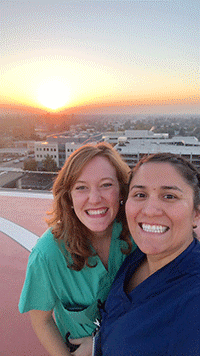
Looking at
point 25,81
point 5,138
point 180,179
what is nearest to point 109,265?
point 180,179

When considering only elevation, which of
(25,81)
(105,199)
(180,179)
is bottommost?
(105,199)

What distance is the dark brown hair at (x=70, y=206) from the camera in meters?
0.92

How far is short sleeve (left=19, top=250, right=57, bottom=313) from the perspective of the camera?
842mm

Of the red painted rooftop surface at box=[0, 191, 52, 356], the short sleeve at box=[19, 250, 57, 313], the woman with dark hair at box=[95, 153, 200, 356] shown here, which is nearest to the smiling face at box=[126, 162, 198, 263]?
the woman with dark hair at box=[95, 153, 200, 356]

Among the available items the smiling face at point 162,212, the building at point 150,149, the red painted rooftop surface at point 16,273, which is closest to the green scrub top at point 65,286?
the smiling face at point 162,212

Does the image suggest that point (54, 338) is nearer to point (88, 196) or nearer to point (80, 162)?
point (88, 196)

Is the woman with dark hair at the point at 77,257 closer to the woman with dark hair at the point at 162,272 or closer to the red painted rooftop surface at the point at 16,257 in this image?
the woman with dark hair at the point at 162,272

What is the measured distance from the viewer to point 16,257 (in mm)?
2609

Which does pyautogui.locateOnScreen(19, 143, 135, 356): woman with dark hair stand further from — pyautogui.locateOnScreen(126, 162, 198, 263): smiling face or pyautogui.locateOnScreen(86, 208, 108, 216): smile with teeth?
pyautogui.locateOnScreen(126, 162, 198, 263): smiling face

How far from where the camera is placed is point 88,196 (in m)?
0.91

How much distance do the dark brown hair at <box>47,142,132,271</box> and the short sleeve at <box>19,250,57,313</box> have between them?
10 centimetres

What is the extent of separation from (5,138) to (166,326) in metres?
14.6

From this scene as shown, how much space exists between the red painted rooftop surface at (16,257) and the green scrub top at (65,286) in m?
0.39

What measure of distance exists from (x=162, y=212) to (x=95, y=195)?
1.03ft
